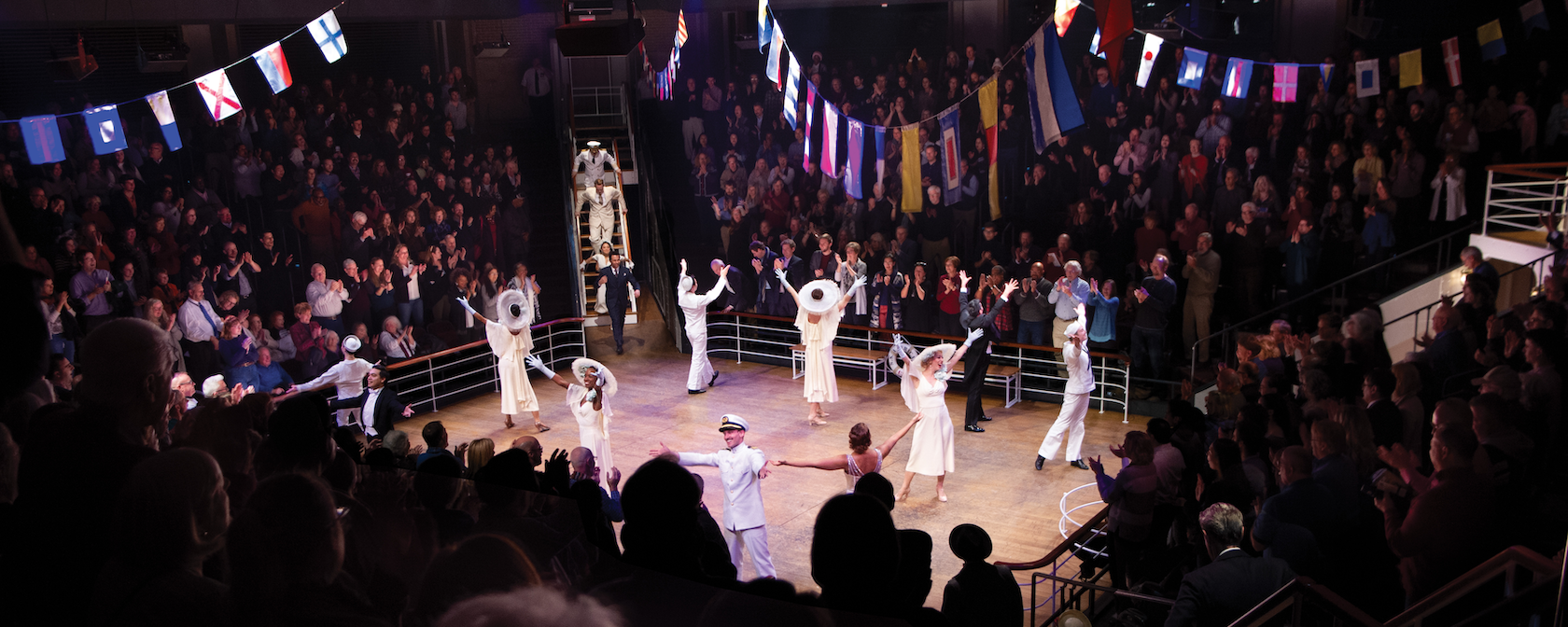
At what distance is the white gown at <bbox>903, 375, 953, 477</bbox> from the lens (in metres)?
9.22

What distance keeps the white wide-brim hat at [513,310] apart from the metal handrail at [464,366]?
347 mm

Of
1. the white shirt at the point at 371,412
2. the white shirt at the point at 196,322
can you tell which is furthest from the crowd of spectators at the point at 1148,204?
the white shirt at the point at 196,322

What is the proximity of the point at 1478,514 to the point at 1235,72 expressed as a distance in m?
8.53

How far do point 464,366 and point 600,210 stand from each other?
362 cm

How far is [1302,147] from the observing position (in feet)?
37.9

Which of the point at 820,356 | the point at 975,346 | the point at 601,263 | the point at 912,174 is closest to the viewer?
the point at 975,346

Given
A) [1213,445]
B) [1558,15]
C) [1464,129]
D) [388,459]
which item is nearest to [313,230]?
[388,459]

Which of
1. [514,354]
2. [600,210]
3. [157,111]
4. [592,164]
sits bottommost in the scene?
[514,354]

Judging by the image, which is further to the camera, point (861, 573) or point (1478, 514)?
point (1478, 514)

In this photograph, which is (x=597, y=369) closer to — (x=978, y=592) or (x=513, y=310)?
(x=513, y=310)

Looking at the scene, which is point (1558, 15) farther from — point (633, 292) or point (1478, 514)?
point (633, 292)

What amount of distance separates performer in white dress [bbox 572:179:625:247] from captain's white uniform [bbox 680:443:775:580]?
30.3ft

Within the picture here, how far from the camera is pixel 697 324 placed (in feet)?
43.0

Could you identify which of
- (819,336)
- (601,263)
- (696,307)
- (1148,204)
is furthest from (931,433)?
(601,263)
